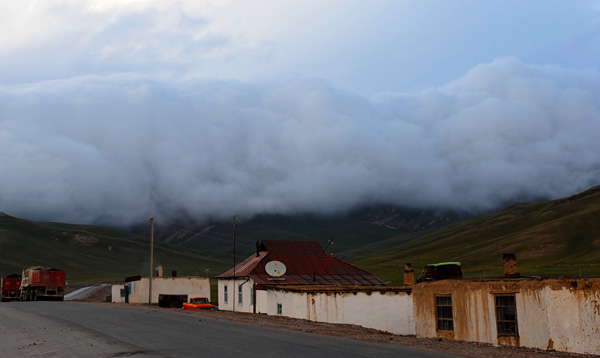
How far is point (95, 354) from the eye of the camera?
68.5 ft

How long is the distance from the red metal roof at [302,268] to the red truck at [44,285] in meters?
28.7

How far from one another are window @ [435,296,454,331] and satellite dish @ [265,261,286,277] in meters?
29.7

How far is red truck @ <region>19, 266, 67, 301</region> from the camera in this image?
7850 cm

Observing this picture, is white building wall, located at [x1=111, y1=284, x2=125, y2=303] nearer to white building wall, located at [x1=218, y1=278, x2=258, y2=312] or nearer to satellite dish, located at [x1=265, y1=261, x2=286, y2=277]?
white building wall, located at [x1=218, y1=278, x2=258, y2=312]

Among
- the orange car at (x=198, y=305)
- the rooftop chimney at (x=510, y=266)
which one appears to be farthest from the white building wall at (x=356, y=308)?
the orange car at (x=198, y=305)

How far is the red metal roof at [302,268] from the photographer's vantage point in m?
60.3

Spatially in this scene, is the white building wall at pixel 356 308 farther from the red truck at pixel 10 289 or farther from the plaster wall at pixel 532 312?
the red truck at pixel 10 289

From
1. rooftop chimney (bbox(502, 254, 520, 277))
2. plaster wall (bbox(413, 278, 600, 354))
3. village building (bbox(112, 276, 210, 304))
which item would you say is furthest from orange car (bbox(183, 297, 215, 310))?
rooftop chimney (bbox(502, 254, 520, 277))

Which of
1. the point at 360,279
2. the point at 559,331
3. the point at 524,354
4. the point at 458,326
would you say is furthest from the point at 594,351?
the point at 360,279

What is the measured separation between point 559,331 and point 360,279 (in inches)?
1463

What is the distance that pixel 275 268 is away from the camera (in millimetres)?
60062

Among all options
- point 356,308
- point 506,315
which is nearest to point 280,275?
point 356,308

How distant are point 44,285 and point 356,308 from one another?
5535cm

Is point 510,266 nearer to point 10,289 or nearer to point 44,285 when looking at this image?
point 44,285
